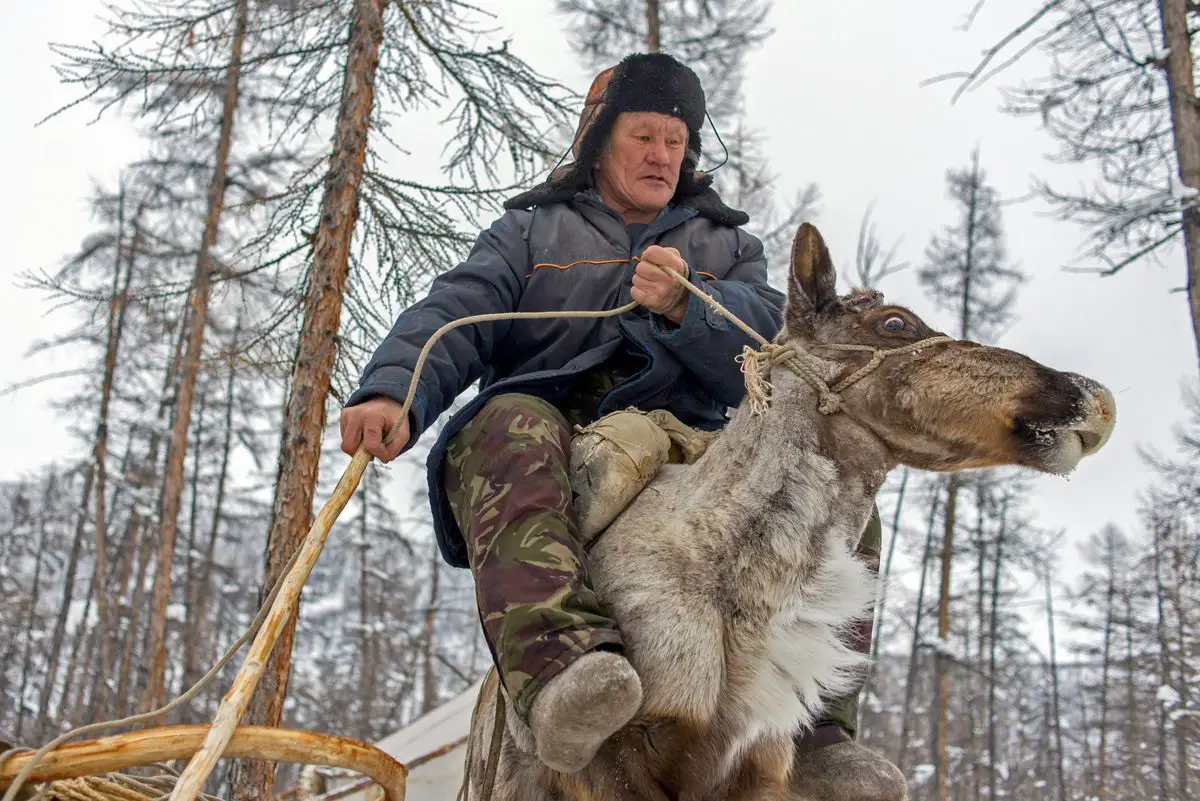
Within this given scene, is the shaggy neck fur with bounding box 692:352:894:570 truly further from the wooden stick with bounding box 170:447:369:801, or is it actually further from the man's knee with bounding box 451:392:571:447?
the wooden stick with bounding box 170:447:369:801

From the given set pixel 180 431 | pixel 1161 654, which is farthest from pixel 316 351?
pixel 1161 654

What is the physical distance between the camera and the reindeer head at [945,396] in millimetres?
2646

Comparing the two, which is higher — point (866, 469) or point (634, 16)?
point (634, 16)

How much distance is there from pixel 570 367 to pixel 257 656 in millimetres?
1475

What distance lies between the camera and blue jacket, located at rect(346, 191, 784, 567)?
302cm

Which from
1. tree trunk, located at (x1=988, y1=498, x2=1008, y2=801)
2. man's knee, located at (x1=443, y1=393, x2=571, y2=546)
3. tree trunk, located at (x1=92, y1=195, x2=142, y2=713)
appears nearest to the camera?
Answer: man's knee, located at (x1=443, y1=393, x2=571, y2=546)

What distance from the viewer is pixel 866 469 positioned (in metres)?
2.79

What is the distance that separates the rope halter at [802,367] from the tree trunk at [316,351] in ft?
12.1

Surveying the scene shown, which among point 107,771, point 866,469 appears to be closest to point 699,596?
point 866,469

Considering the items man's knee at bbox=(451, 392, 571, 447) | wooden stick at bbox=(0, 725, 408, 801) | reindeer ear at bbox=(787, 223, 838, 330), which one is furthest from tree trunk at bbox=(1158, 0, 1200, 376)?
wooden stick at bbox=(0, 725, 408, 801)

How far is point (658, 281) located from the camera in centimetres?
300

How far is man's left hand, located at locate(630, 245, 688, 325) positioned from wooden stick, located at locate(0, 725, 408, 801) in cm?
164

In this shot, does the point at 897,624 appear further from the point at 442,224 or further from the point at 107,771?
the point at 107,771

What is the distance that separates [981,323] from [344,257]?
18.9 meters
